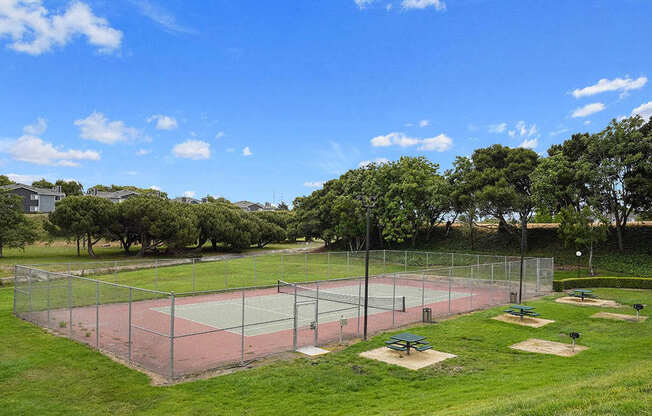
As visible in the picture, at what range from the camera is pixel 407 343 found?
16125mm

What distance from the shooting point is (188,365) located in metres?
14.5

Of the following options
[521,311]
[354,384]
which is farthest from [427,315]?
[354,384]

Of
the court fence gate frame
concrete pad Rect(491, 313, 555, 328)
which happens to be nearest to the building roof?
the court fence gate frame

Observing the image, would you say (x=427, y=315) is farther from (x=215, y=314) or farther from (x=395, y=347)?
(x=215, y=314)

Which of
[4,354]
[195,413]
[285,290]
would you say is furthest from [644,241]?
[4,354]

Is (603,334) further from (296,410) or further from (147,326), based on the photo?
(147,326)

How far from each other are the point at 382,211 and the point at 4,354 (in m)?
48.2

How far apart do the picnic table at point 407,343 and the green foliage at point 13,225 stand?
56.2 metres

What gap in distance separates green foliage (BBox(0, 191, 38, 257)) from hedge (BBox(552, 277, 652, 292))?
60.7 m

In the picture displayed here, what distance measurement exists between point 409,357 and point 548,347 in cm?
599

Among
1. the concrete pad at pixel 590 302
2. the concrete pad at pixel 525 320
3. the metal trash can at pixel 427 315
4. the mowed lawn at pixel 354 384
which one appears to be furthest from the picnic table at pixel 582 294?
the metal trash can at pixel 427 315

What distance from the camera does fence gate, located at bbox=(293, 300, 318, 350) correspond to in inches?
655

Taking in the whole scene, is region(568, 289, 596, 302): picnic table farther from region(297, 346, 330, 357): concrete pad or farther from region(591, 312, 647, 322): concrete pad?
region(297, 346, 330, 357): concrete pad

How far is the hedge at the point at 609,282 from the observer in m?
35.3
